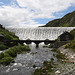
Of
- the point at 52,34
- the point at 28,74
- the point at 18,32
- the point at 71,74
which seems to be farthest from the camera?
the point at 18,32

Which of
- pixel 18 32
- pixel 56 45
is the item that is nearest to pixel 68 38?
pixel 56 45

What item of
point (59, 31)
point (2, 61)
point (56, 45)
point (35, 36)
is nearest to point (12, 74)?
point (2, 61)

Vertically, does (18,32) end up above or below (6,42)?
above

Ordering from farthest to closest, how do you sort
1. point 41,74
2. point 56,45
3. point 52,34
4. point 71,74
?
point 52,34
point 56,45
point 41,74
point 71,74

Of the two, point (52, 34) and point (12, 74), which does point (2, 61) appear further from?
point (52, 34)

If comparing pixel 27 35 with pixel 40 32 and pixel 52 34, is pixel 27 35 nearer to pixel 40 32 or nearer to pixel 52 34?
pixel 40 32

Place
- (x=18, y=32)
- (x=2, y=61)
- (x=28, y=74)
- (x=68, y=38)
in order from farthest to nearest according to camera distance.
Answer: (x=18, y=32) < (x=68, y=38) < (x=2, y=61) < (x=28, y=74)

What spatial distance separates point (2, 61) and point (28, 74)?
670 cm

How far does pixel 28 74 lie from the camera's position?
12156 mm

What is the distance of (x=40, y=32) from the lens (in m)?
82.1

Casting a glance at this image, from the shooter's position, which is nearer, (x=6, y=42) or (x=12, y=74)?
(x=12, y=74)

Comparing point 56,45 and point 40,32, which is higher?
point 40,32

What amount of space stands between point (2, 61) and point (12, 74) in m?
5.49

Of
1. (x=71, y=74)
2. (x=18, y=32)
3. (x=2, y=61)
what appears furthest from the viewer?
(x=18, y=32)
